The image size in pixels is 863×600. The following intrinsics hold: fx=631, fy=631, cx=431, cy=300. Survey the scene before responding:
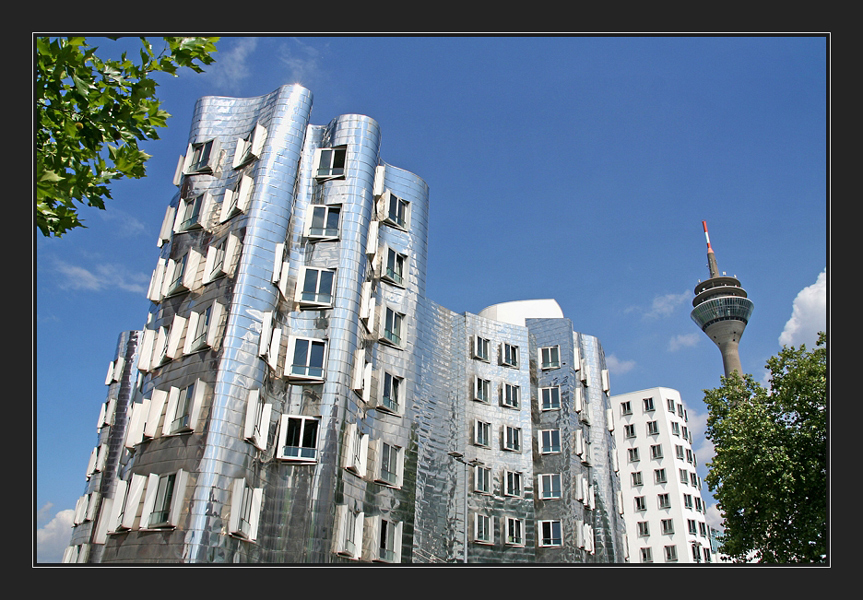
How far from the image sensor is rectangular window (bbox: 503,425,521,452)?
4256 centimetres

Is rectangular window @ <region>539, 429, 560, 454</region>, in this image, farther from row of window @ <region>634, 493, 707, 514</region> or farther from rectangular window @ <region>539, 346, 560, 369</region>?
row of window @ <region>634, 493, 707, 514</region>

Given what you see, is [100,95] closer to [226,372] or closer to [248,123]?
[226,372]

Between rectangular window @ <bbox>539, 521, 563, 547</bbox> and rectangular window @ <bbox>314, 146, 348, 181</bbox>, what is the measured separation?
27.2m

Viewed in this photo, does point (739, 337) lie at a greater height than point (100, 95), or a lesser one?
greater

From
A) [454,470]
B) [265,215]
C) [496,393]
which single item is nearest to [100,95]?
[265,215]

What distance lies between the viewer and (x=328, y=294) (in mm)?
30391

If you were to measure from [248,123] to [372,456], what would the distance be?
61.9 feet

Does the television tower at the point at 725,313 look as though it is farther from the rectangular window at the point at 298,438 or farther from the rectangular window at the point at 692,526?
the rectangular window at the point at 298,438

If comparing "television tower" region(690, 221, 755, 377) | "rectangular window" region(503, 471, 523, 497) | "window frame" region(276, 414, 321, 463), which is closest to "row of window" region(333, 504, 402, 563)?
"window frame" region(276, 414, 321, 463)

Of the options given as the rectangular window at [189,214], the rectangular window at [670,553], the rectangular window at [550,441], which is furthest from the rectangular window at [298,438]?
the rectangular window at [670,553]

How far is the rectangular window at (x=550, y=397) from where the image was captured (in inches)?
1836
